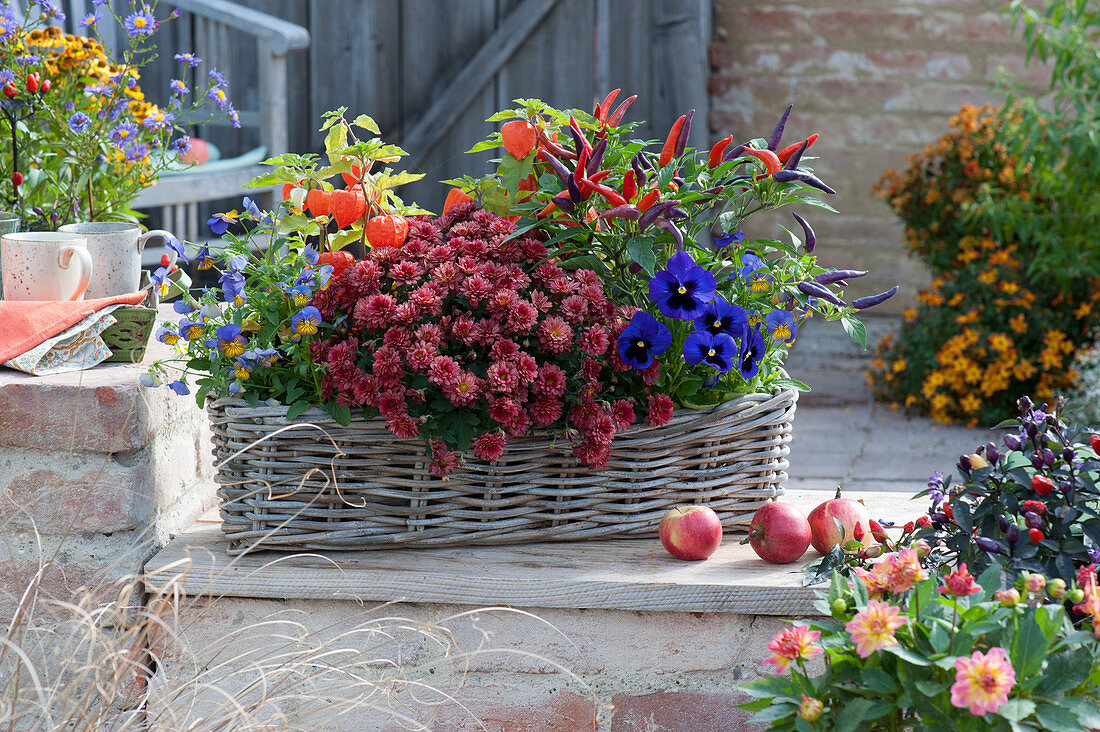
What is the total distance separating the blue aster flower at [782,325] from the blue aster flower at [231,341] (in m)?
0.64

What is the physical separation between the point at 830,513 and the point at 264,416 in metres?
0.71

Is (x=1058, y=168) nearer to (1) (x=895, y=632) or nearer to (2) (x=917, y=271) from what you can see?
(2) (x=917, y=271)

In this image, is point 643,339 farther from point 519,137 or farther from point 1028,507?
point 1028,507

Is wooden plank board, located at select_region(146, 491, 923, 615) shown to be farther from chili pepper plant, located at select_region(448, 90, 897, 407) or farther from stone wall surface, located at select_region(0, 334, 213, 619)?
chili pepper plant, located at select_region(448, 90, 897, 407)

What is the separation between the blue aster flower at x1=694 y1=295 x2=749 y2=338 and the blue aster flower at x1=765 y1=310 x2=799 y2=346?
0.05 meters

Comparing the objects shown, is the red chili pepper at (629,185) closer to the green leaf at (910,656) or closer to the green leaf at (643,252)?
the green leaf at (643,252)

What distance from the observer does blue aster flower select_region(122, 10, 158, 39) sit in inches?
69.4

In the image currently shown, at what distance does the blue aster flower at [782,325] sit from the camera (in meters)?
1.31

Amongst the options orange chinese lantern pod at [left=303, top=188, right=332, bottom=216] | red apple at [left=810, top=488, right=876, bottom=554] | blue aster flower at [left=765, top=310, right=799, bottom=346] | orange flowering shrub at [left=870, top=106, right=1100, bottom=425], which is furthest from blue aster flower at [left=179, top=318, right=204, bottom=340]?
orange flowering shrub at [left=870, top=106, right=1100, bottom=425]

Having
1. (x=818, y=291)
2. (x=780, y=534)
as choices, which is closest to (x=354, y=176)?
(x=818, y=291)

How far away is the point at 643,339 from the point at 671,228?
0.44 feet

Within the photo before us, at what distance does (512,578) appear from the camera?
4.20 feet

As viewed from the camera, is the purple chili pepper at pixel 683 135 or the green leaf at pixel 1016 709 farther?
the purple chili pepper at pixel 683 135

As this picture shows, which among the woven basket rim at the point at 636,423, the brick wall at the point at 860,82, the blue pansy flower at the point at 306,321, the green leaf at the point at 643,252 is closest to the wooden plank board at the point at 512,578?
the woven basket rim at the point at 636,423
